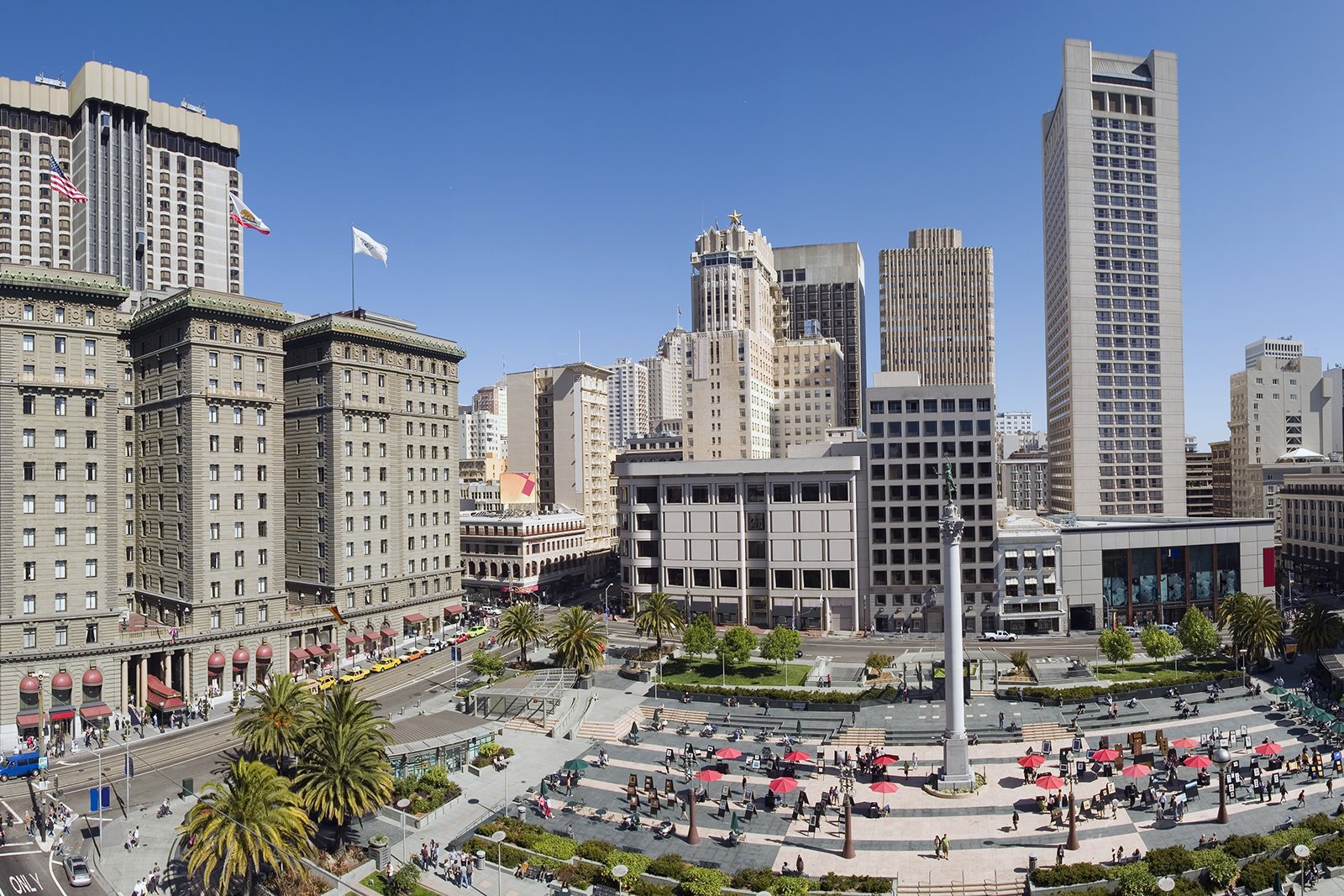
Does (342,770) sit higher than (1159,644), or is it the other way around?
(1159,644)

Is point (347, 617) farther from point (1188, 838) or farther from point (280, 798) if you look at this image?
point (1188, 838)

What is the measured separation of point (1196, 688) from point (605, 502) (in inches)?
4988

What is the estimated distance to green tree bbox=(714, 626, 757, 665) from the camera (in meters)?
93.4

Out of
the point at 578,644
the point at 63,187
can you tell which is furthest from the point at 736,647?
the point at 63,187

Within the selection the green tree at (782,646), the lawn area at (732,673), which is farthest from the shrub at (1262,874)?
the green tree at (782,646)

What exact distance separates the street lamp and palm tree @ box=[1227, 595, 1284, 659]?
94.9 feet

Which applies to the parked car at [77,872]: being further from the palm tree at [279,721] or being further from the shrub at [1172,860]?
the shrub at [1172,860]

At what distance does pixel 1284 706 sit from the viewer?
78562 millimetres

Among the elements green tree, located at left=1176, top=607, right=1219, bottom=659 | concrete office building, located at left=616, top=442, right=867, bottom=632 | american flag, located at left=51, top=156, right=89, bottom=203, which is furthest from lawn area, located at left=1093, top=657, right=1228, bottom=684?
american flag, located at left=51, top=156, right=89, bottom=203

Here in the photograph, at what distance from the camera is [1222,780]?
183ft

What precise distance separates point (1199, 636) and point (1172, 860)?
162 ft

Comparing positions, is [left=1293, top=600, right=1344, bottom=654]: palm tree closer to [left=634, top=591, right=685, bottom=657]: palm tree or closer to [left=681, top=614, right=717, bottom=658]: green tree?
[left=681, top=614, right=717, bottom=658]: green tree

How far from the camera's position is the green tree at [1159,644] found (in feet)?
289

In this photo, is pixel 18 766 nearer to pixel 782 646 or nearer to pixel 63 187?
pixel 63 187
